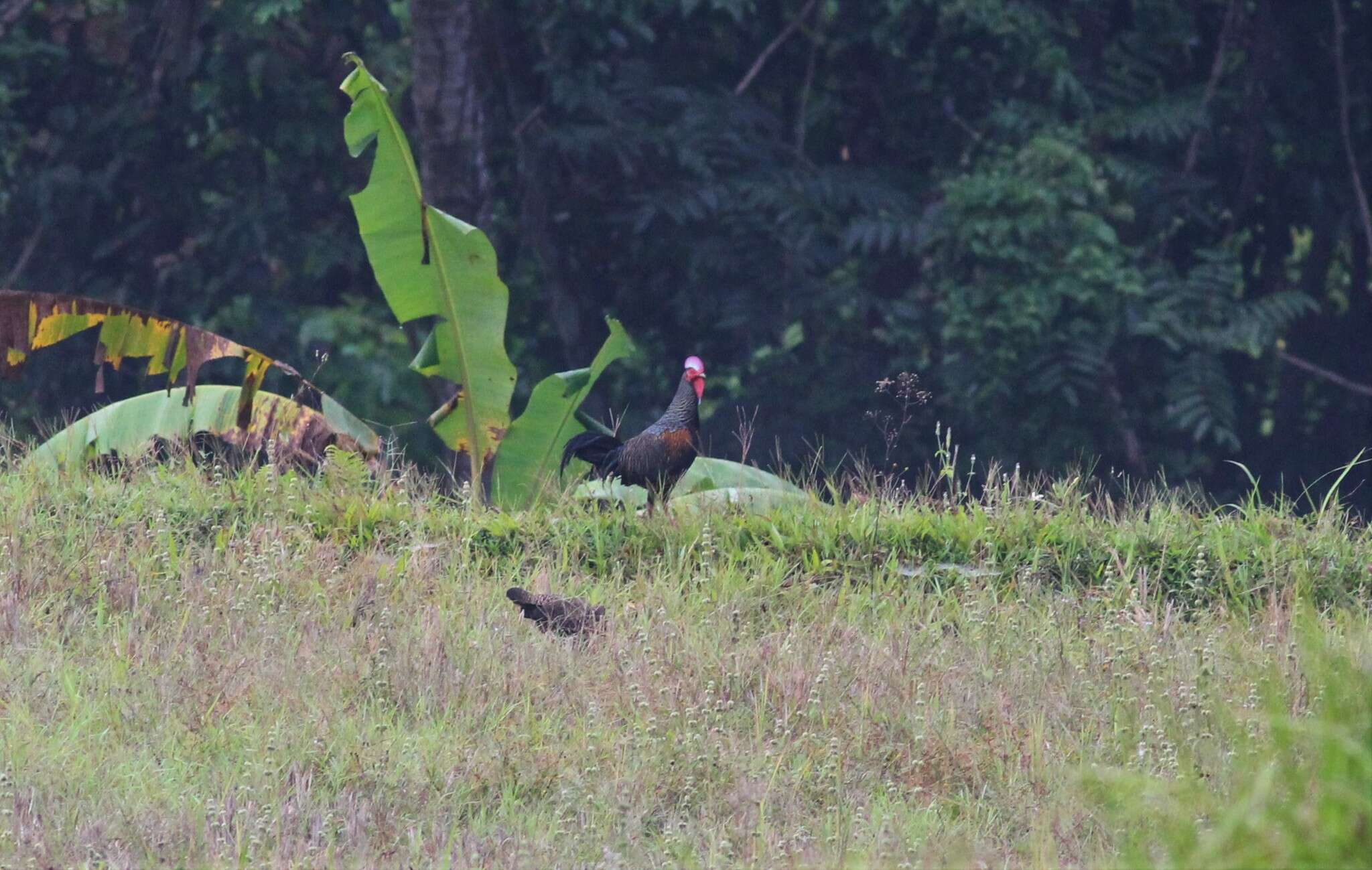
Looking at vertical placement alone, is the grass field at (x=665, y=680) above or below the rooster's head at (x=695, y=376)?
below

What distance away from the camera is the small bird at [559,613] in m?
5.13

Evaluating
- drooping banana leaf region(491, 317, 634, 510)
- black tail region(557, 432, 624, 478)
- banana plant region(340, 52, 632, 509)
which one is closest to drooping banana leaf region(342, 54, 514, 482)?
banana plant region(340, 52, 632, 509)

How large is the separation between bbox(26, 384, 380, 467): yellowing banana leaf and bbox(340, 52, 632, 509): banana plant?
51 cm

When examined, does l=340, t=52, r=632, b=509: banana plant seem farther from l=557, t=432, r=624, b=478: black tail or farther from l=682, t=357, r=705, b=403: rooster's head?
l=682, t=357, r=705, b=403: rooster's head

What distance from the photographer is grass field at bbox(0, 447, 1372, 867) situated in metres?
3.74

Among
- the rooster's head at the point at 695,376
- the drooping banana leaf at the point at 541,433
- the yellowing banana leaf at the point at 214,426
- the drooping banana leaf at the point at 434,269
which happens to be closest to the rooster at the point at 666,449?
the rooster's head at the point at 695,376

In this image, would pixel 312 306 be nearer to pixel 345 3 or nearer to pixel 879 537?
pixel 345 3

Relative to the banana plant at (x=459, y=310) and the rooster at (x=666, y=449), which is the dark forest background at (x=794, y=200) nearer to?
the banana plant at (x=459, y=310)

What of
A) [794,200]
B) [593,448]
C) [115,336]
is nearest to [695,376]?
[593,448]

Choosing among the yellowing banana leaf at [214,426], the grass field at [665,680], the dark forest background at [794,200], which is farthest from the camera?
the dark forest background at [794,200]

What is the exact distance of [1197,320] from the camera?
1150 cm

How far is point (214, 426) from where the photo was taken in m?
7.11

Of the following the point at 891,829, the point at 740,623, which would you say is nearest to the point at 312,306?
the point at 740,623

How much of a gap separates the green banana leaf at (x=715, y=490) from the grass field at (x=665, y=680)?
216 mm
